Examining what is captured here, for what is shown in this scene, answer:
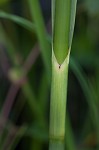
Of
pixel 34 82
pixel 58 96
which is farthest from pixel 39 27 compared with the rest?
pixel 34 82

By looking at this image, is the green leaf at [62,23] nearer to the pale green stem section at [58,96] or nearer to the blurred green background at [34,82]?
the pale green stem section at [58,96]

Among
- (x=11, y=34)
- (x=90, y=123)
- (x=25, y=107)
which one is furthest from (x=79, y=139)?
(x=11, y=34)

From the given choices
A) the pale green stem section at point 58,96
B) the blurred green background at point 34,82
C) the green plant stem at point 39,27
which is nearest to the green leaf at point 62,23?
the pale green stem section at point 58,96

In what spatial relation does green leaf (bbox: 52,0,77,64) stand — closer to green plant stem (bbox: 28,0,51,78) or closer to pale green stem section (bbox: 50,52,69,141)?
pale green stem section (bbox: 50,52,69,141)

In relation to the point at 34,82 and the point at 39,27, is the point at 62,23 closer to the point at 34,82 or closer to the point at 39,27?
the point at 39,27

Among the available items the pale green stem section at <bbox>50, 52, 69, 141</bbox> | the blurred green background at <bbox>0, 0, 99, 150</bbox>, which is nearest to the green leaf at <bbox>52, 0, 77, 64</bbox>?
the pale green stem section at <bbox>50, 52, 69, 141</bbox>

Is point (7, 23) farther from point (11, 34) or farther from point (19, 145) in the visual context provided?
point (19, 145)
